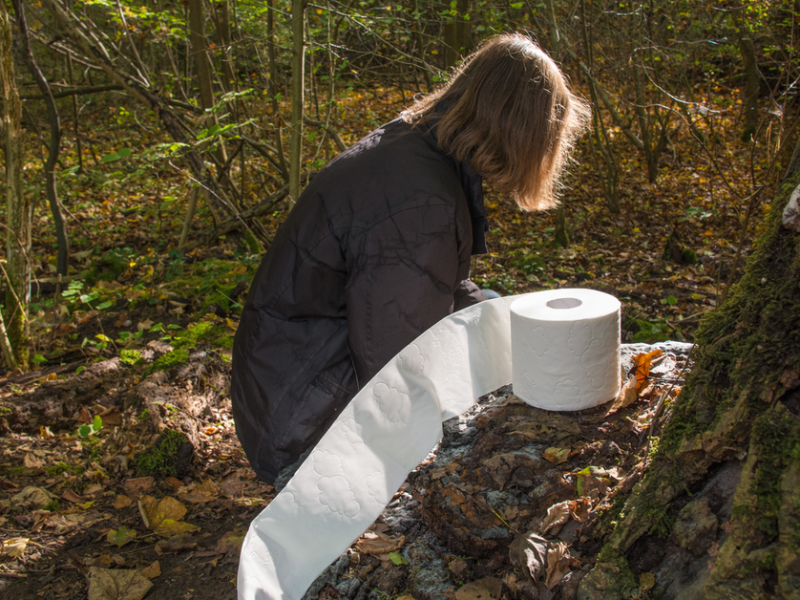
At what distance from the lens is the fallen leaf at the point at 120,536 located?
2229mm

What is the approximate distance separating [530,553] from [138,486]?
206 centimetres

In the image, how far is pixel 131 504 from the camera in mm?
2535

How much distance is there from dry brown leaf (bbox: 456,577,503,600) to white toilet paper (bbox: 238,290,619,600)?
265mm

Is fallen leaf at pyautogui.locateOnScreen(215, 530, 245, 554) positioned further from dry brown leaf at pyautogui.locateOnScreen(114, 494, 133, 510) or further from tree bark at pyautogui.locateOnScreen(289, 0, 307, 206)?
tree bark at pyautogui.locateOnScreen(289, 0, 307, 206)

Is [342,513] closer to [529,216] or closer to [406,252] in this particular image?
[406,252]

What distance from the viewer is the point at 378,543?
1.55m

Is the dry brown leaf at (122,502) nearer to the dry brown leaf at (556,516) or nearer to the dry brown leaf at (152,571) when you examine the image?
the dry brown leaf at (152,571)

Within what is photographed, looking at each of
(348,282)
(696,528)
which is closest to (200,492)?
(348,282)

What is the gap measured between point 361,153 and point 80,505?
1.98 meters

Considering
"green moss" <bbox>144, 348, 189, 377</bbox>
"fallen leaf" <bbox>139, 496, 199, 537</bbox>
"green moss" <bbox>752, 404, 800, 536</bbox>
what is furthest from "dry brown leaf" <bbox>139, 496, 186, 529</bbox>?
"green moss" <bbox>752, 404, 800, 536</bbox>

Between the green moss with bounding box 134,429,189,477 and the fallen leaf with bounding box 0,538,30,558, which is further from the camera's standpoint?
the green moss with bounding box 134,429,189,477

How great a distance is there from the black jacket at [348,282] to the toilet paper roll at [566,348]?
1.20 ft

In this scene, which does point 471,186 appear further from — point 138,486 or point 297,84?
point 297,84

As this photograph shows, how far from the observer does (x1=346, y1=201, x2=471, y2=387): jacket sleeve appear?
187 centimetres
